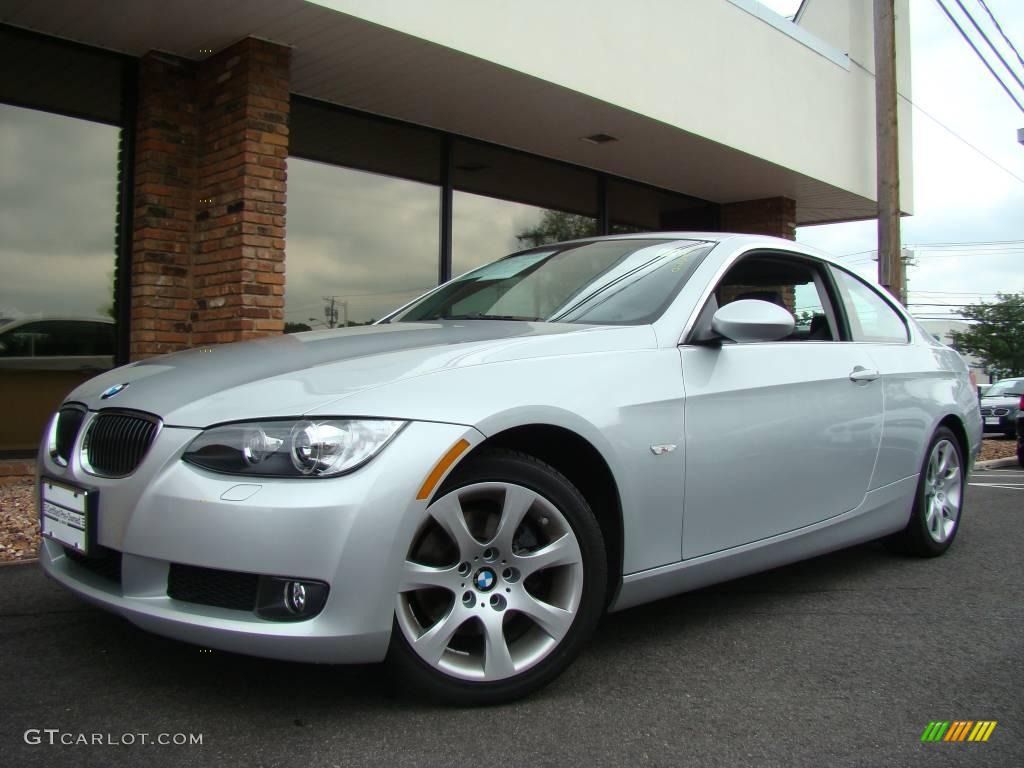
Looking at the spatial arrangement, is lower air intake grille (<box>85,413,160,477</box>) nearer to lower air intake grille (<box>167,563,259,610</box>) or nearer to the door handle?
lower air intake grille (<box>167,563,259,610</box>)

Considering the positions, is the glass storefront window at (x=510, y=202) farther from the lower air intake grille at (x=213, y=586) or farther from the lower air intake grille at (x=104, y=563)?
the lower air intake grille at (x=213, y=586)

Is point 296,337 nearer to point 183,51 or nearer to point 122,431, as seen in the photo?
point 122,431

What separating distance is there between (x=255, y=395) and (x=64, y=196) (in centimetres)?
512

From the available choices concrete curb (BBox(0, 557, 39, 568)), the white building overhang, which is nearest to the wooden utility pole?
the white building overhang

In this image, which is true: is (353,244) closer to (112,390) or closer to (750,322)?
(112,390)

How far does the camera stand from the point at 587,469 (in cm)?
266

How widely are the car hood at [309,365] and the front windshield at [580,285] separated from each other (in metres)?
0.17

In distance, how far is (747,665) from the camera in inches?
110

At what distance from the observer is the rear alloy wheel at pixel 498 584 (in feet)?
7.47

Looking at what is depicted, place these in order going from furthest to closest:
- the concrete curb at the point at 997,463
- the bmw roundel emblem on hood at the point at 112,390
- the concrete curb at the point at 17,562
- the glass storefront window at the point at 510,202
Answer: the concrete curb at the point at 997,463 → the glass storefront window at the point at 510,202 → the concrete curb at the point at 17,562 → the bmw roundel emblem on hood at the point at 112,390

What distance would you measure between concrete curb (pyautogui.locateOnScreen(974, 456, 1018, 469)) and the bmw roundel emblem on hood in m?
9.80

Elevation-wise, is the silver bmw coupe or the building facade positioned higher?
the building facade

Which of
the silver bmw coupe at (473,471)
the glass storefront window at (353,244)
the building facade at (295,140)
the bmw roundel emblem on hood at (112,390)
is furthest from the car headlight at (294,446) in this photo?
the glass storefront window at (353,244)

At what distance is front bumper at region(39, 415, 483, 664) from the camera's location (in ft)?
6.83
